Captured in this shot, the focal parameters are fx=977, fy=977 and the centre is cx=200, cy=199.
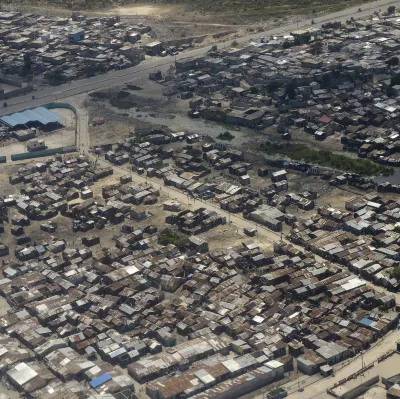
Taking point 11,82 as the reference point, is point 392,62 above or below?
above

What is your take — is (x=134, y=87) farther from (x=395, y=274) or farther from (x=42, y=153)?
(x=395, y=274)

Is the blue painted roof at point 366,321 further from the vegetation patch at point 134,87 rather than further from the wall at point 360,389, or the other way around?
the vegetation patch at point 134,87

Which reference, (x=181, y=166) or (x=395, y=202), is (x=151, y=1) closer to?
(x=181, y=166)

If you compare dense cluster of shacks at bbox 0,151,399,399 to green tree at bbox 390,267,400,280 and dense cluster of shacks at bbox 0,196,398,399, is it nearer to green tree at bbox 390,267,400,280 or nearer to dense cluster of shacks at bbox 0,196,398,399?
dense cluster of shacks at bbox 0,196,398,399

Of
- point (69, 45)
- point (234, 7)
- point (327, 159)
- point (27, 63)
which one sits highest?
point (234, 7)

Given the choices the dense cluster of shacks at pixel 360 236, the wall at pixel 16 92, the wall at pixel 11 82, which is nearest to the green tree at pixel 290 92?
the dense cluster of shacks at pixel 360 236

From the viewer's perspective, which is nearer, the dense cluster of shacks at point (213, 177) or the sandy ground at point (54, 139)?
the dense cluster of shacks at point (213, 177)

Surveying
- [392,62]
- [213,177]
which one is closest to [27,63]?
[213,177]
